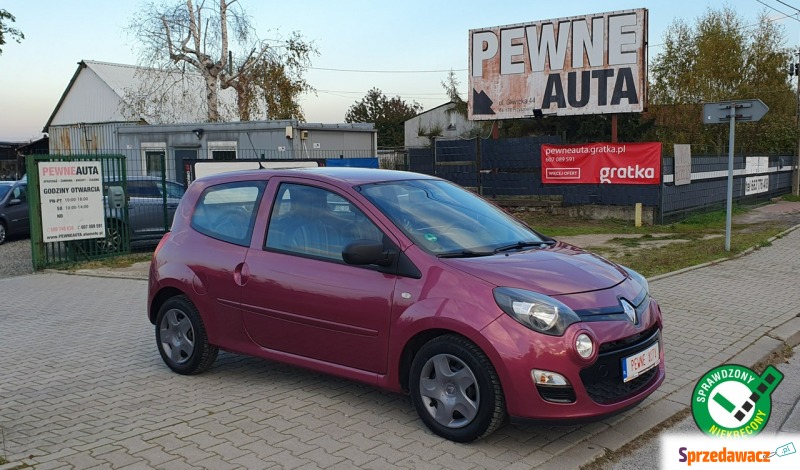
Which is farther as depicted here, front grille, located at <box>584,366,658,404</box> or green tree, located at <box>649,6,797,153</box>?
green tree, located at <box>649,6,797,153</box>

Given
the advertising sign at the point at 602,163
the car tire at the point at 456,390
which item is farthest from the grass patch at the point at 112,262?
the advertising sign at the point at 602,163

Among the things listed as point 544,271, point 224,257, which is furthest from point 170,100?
point 544,271

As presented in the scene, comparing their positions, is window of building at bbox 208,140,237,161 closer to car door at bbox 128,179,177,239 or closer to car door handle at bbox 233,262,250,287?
car door at bbox 128,179,177,239

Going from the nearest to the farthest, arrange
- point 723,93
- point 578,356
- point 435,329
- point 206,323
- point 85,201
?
1. point 578,356
2. point 435,329
3. point 206,323
4. point 85,201
5. point 723,93

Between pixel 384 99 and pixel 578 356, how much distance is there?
6676cm

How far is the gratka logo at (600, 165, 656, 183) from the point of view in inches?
690

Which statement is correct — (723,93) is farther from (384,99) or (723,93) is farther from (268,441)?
(384,99)

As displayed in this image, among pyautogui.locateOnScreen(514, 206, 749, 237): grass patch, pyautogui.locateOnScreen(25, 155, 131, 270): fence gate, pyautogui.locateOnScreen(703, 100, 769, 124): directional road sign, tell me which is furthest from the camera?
pyautogui.locateOnScreen(514, 206, 749, 237): grass patch

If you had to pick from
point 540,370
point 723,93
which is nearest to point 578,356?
point 540,370

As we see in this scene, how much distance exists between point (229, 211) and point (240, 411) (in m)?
1.59

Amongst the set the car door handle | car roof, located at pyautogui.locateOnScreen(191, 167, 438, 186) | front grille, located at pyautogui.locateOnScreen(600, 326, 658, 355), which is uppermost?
car roof, located at pyautogui.locateOnScreen(191, 167, 438, 186)

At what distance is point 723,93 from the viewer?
111 ft

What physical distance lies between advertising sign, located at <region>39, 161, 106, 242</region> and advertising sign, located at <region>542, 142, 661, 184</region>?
1163cm

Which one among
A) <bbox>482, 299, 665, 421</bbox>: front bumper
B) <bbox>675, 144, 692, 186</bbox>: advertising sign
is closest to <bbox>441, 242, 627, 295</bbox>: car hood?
<bbox>482, 299, 665, 421</bbox>: front bumper
